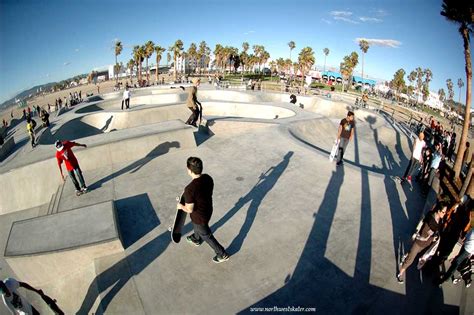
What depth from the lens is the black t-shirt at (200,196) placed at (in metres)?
3.83

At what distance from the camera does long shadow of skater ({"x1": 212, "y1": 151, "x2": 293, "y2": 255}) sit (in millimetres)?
5066

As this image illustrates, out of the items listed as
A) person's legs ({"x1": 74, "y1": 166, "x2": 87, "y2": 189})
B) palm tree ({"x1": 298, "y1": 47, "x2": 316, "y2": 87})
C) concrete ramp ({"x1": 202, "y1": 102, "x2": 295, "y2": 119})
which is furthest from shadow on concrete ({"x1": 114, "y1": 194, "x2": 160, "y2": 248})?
palm tree ({"x1": 298, "y1": 47, "x2": 316, "y2": 87})

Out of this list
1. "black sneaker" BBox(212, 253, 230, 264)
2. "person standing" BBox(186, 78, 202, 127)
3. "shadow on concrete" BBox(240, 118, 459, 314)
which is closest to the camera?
"shadow on concrete" BBox(240, 118, 459, 314)

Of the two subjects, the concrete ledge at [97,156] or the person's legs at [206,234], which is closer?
the person's legs at [206,234]

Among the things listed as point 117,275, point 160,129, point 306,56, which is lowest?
point 117,275

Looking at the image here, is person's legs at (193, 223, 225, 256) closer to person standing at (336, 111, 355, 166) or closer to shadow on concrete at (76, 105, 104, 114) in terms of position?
person standing at (336, 111, 355, 166)

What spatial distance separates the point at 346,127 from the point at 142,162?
21.8 feet

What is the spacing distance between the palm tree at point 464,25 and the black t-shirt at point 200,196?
46.8 ft

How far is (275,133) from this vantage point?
11.5m

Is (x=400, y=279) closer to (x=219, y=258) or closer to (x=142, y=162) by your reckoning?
(x=219, y=258)

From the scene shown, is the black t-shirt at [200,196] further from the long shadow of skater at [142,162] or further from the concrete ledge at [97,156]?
the concrete ledge at [97,156]

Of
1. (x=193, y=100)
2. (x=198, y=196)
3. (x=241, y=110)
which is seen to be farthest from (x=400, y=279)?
(x=241, y=110)

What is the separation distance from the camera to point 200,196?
386 centimetres

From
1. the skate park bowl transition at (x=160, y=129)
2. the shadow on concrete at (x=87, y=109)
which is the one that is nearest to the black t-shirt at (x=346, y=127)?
the skate park bowl transition at (x=160, y=129)
